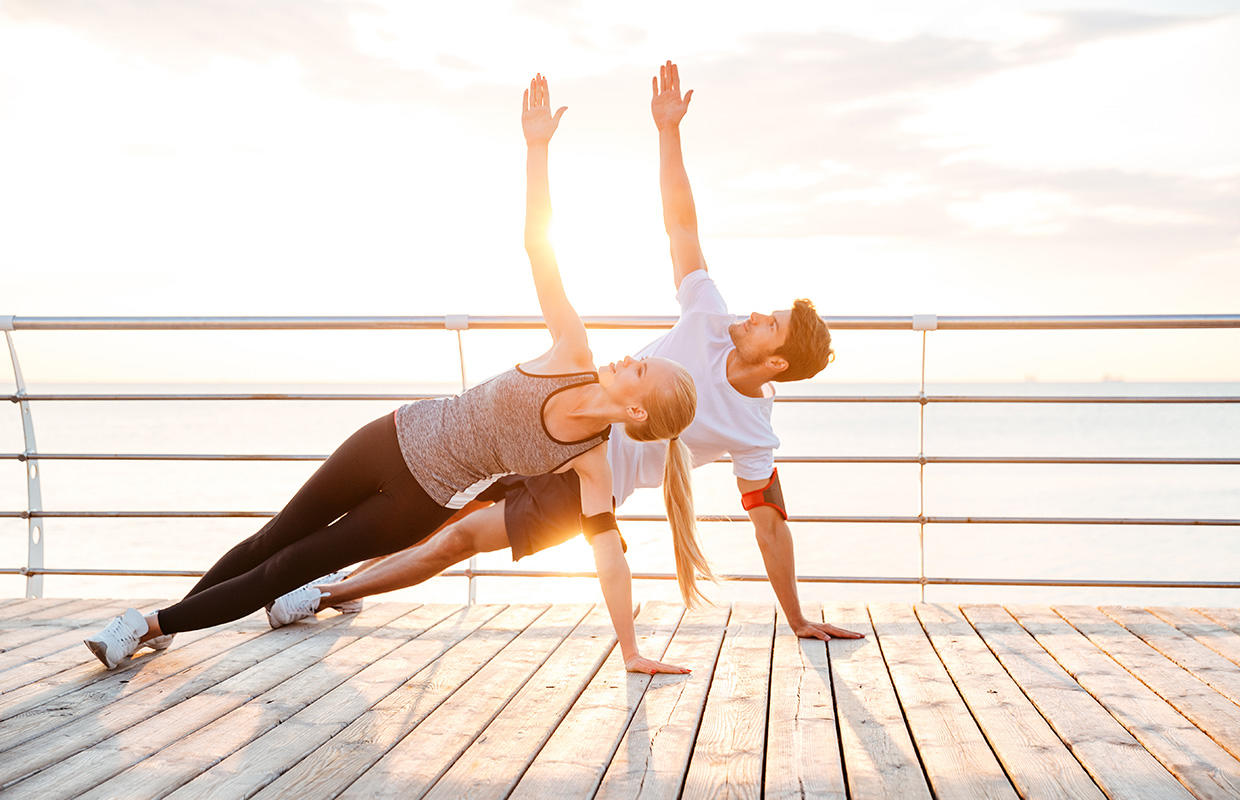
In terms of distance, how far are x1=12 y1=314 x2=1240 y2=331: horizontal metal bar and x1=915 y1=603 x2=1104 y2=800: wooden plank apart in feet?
3.28

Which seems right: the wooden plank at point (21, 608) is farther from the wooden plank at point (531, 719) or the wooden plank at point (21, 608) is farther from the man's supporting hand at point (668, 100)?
the man's supporting hand at point (668, 100)

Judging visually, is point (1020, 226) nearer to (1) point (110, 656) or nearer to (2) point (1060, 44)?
(2) point (1060, 44)

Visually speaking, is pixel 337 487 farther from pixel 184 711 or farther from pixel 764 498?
pixel 764 498

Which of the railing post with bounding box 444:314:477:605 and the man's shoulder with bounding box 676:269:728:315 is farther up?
the man's shoulder with bounding box 676:269:728:315

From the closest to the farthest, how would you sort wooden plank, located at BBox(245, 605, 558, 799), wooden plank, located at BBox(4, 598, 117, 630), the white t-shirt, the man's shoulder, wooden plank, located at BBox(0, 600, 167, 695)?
wooden plank, located at BBox(245, 605, 558, 799) < wooden plank, located at BBox(0, 600, 167, 695) < the white t-shirt < the man's shoulder < wooden plank, located at BBox(4, 598, 117, 630)

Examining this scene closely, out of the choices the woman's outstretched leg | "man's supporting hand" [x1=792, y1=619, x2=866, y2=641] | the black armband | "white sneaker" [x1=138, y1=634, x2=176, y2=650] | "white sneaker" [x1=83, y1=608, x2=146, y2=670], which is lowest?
"man's supporting hand" [x1=792, y1=619, x2=866, y2=641]

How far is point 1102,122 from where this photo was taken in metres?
9.08

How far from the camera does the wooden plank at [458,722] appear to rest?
183 centimetres

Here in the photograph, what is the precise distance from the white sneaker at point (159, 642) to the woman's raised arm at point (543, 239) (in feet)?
4.36

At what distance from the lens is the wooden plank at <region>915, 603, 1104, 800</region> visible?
1.82 m

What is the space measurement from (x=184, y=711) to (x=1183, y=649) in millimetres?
2619

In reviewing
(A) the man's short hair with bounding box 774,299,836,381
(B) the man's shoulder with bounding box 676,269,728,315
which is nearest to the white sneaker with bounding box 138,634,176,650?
(B) the man's shoulder with bounding box 676,269,728,315

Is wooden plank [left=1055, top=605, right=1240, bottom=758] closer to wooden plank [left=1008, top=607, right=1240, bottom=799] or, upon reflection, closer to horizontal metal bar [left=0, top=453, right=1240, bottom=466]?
wooden plank [left=1008, top=607, right=1240, bottom=799]

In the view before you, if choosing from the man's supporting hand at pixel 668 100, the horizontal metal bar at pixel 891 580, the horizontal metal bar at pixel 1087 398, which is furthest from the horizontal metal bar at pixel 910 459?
the man's supporting hand at pixel 668 100
